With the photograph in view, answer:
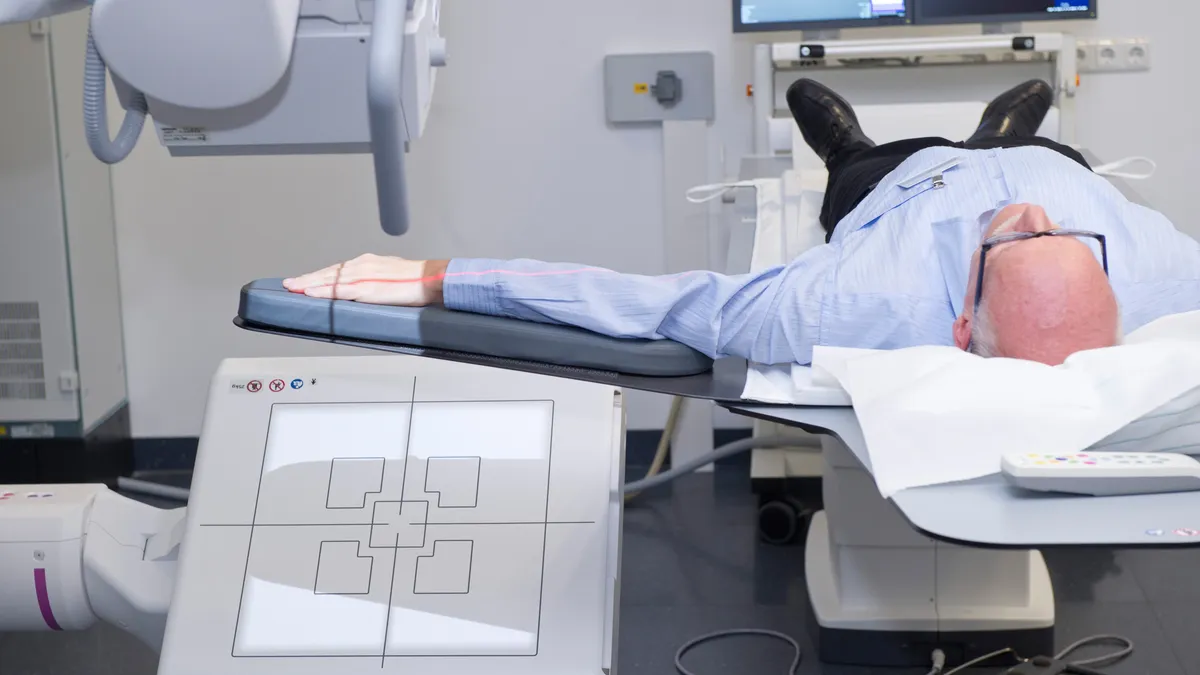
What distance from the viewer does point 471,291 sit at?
1.37m

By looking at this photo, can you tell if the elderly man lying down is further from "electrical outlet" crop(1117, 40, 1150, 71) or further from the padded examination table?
"electrical outlet" crop(1117, 40, 1150, 71)

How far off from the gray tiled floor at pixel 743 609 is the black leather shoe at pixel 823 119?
86cm

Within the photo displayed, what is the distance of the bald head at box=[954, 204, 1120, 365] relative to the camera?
48.6 inches

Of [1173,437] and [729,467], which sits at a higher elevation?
[1173,437]

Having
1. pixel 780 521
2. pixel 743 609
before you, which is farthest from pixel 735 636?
pixel 780 521

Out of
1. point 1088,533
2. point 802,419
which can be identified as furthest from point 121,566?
point 1088,533

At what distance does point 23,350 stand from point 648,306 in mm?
1921

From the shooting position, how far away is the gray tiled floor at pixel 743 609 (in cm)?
209

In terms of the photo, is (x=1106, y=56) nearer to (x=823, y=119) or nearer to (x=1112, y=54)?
(x=1112, y=54)

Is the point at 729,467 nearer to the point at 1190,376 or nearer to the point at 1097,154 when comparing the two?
the point at 1097,154

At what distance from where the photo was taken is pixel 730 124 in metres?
2.84

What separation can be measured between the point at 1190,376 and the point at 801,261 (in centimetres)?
63

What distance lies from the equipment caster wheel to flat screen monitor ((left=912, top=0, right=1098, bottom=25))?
108cm

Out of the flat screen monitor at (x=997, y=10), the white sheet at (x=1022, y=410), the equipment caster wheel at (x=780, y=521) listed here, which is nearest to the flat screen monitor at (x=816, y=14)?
the flat screen monitor at (x=997, y=10)
